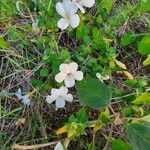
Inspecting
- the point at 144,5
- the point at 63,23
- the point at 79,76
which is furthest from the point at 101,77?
the point at 144,5

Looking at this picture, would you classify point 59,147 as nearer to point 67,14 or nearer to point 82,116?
point 82,116

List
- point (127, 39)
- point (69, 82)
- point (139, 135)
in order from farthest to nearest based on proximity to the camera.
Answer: point (127, 39), point (69, 82), point (139, 135)

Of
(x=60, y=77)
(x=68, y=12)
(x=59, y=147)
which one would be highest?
(x=68, y=12)

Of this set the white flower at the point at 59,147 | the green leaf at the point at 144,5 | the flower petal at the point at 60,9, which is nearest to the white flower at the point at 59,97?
the white flower at the point at 59,147

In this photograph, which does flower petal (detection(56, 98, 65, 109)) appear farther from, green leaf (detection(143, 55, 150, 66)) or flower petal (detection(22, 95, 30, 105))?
green leaf (detection(143, 55, 150, 66))

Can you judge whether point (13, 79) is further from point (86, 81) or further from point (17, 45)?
point (86, 81)

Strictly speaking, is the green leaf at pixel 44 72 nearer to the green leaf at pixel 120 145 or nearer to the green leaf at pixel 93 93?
the green leaf at pixel 93 93

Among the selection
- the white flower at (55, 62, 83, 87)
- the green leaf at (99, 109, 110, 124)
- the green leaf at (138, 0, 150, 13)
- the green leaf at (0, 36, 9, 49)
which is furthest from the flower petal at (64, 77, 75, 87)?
the green leaf at (138, 0, 150, 13)

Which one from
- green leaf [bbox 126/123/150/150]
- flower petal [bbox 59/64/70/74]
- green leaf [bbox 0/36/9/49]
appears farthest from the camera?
green leaf [bbox 0/36/9/49]
